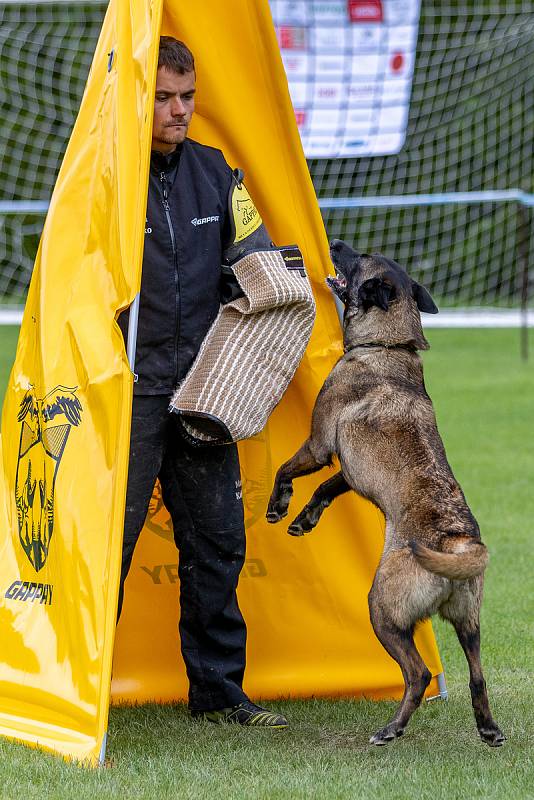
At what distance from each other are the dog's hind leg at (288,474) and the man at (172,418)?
0.43ft

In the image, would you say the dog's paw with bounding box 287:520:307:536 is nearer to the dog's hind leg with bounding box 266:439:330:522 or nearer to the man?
the dog's hind leg with bounding box 266:439:330:522

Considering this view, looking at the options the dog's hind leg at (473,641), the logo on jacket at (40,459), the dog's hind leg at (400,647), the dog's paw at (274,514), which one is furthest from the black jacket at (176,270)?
the dog's hind leg at (473,641)

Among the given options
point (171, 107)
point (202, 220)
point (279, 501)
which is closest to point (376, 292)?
point (202, 220)

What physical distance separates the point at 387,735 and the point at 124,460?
120 cm

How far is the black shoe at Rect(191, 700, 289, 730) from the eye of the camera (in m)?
4.25

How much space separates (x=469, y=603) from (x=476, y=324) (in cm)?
1428

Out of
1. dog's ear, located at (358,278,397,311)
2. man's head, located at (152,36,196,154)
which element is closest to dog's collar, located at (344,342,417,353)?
dog's ear, located at (358,278,397,311)

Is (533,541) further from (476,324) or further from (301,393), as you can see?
(476,324)

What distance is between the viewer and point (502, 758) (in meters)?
3.81

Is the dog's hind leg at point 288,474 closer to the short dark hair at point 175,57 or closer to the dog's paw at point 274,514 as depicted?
the dog's paw at point 274,514

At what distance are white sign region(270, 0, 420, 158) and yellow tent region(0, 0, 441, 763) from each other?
9.28m

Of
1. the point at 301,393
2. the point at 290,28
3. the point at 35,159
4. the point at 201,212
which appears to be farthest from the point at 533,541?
the point at 35,159

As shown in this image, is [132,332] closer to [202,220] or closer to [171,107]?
[202,220]

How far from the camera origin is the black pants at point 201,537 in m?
4.00
